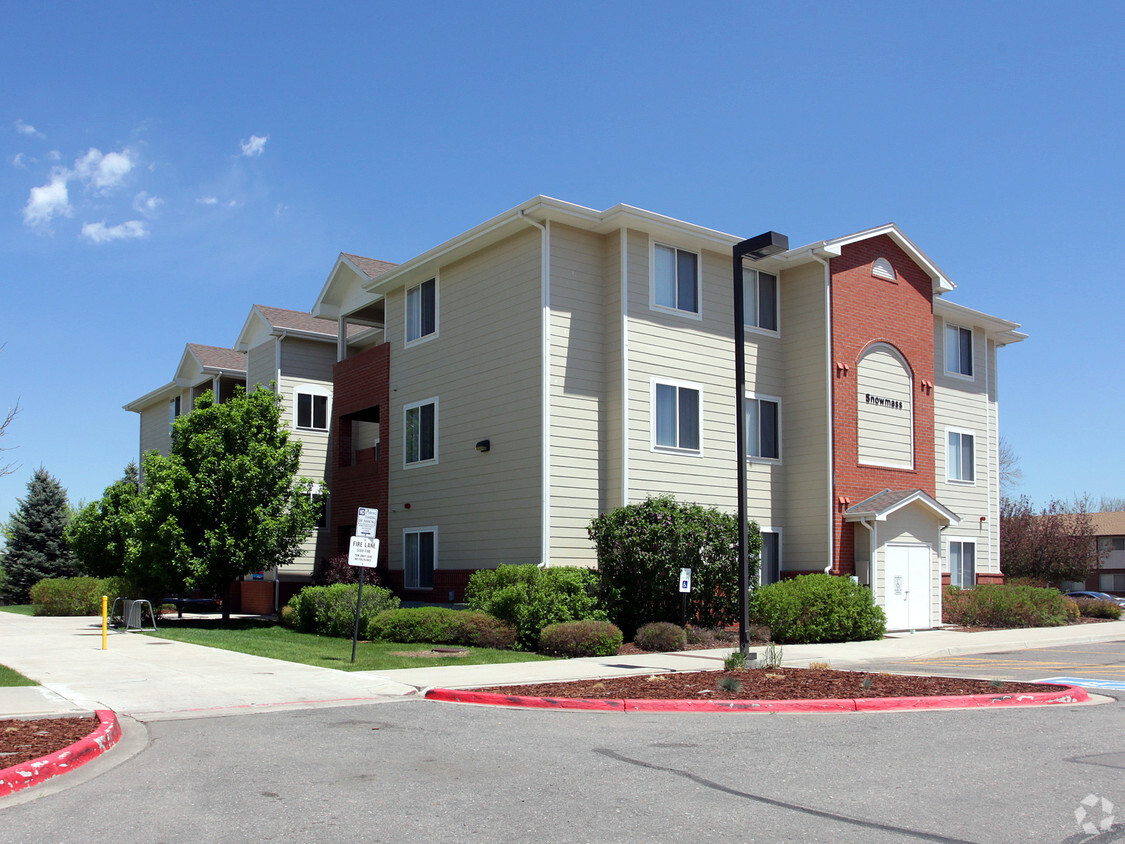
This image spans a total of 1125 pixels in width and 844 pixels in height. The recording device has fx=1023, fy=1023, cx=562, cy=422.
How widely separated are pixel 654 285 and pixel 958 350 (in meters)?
13.4

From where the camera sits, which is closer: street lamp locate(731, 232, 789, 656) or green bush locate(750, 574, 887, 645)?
street lamp locate(731, 232, 789, 656)

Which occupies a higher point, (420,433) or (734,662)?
(420,433)

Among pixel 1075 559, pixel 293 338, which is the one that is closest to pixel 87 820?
pixel 293 338

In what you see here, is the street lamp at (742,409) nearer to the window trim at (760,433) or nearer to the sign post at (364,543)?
the sign post at (364,543)

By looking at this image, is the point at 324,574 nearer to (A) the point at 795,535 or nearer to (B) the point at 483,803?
(A) the point at 795,535

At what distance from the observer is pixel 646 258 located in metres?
23.7

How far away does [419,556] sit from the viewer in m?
26.3

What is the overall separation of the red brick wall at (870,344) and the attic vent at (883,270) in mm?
126

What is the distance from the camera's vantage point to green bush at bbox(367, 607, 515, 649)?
1930 centimetres

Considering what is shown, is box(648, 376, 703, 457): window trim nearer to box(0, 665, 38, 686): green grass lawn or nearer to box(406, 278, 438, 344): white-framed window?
box(406, 278, 438, 344): white-framed window

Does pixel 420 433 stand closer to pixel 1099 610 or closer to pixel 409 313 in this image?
pixel 409 313

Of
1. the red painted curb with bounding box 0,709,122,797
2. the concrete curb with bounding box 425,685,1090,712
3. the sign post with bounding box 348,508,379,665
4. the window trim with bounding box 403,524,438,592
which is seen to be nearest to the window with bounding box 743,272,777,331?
the window trim with bounding box 403,524,438,592

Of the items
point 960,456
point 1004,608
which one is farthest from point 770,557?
point 960,456

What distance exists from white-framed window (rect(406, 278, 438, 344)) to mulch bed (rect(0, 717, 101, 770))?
57.1 feet
